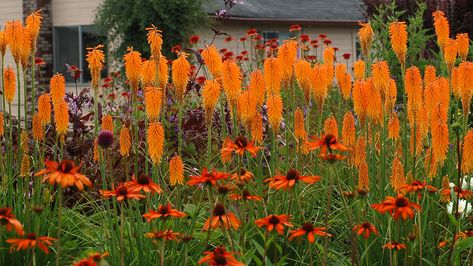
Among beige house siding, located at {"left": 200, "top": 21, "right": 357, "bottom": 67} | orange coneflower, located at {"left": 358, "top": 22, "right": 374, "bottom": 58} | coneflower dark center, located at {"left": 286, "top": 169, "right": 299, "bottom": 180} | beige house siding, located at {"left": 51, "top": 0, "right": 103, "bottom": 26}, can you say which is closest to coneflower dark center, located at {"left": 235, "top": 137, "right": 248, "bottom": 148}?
coneflower dark center, located at {"left": 286, "top": 169, "right": 299, "bottom": 180}

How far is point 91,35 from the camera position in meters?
21.2

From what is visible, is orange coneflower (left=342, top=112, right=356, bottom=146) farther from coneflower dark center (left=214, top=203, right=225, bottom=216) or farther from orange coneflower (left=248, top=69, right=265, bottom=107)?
coneflower dark center (left=214, top=203, right=225, bottom=216)

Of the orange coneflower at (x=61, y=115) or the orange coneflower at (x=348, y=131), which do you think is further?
the orange coneflower at (x=348, y=131)

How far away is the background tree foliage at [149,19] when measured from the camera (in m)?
18.6

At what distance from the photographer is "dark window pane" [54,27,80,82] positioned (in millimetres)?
21438

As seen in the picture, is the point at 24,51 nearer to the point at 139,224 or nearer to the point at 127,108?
the point at 139,224

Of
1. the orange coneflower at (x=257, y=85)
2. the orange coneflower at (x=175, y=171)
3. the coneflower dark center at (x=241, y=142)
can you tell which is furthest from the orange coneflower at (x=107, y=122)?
the coneflower dark center at (x=241, y=142)

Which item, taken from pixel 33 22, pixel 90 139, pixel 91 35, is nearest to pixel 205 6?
pixel 91 35

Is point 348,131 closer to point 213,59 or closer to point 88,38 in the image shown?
point 213,59

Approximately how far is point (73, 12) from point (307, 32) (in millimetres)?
6257

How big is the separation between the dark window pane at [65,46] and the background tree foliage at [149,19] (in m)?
2.07

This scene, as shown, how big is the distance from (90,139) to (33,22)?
7.20 ft

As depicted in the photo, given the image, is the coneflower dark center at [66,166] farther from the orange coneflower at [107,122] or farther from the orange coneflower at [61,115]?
the orange coneflower at [107,122]

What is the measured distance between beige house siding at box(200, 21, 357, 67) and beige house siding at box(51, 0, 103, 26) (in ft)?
9.61
